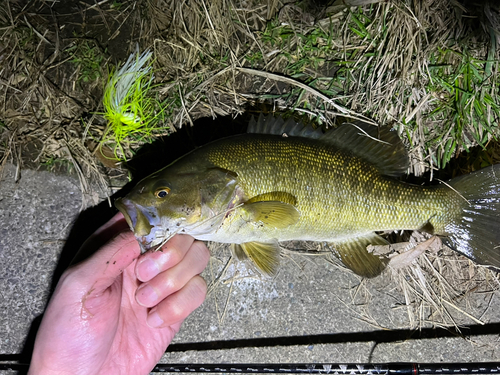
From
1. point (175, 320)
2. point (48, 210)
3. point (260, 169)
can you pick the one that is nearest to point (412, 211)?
point (260, 169)

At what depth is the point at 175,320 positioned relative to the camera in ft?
6.86

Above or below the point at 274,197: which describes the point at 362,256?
below

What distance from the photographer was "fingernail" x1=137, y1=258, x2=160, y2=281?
1964 millimetres

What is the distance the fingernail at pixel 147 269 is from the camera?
6.44 ft

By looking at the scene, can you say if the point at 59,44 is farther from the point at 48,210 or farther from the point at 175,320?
the point at 175,320

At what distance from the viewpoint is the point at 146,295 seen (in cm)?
200

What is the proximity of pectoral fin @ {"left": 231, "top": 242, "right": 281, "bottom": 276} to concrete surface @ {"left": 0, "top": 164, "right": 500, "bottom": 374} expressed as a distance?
42 centimetres

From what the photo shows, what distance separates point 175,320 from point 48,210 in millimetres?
1275

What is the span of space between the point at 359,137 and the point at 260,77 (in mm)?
852

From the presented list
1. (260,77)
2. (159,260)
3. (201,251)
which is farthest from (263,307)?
(260,77)

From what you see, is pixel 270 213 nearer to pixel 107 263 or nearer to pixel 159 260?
pixel 159 260

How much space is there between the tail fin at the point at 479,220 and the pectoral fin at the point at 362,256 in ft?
1.47

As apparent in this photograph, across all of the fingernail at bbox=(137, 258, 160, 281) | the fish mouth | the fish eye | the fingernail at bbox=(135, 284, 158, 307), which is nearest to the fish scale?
the fish eye

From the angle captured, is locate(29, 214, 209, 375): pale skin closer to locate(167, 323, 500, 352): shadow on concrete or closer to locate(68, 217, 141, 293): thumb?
locate(68, 217, 141, 293): thumb
